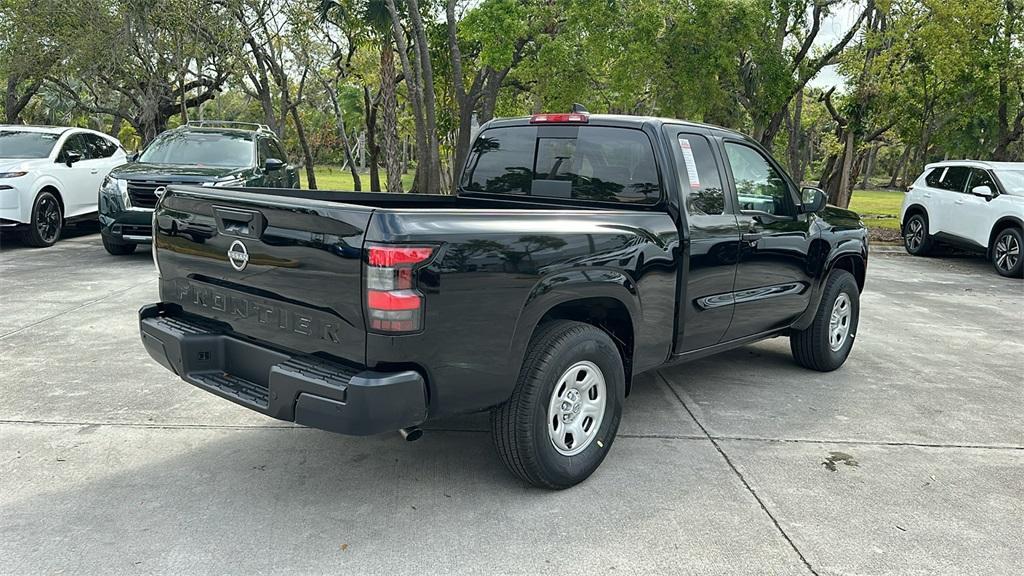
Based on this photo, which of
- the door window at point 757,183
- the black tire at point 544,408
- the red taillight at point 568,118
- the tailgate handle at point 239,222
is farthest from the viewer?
the door window at point 757,183

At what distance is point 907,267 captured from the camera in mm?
13250

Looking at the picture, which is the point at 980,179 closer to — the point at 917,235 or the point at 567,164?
the point at 917,235

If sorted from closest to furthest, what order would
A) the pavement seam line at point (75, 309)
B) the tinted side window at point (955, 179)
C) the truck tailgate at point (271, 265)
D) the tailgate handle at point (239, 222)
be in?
the truck tailgate at point (271, 265), the tailgate handle at point (239, 222), the pavement seam line at point (75, 309), the tinted side window at point (955, 179)

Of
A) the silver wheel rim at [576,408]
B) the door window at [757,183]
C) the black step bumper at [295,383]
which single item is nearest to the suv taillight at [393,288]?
the black step bumper at [295,383]

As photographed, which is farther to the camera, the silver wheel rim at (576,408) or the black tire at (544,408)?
the silver wheel rim at (576,408)

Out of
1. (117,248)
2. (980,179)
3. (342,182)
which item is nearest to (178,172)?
(117,248)

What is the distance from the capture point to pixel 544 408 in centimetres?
368

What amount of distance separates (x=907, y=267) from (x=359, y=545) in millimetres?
12375

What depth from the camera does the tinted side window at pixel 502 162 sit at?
4992 mm

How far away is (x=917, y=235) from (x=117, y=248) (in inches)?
533

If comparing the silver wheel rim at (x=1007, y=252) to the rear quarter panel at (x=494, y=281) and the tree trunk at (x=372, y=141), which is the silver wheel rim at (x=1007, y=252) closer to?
the rear quarter panel at (x=494, y=281)

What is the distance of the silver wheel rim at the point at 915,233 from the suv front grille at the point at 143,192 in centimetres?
1269

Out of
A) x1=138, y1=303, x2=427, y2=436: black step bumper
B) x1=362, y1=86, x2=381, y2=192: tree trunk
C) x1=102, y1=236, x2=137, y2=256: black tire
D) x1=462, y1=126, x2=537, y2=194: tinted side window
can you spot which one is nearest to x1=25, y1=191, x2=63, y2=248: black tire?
x1=102, y1=236, x2=137, y2=256: black tire

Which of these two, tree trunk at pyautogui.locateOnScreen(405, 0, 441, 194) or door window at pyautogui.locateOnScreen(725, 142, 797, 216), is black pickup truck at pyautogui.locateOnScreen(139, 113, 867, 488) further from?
tree trunk at pyautogui.locateOnScreen(405, 0, 441, 194)
